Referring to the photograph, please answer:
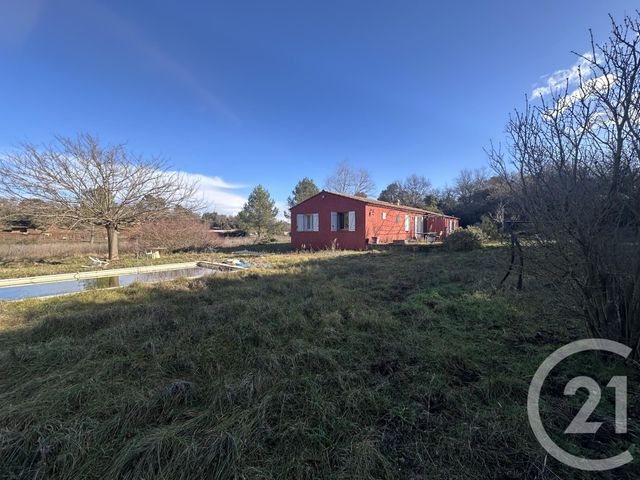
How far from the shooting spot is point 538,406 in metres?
2.08

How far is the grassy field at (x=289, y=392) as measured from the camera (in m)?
1.62

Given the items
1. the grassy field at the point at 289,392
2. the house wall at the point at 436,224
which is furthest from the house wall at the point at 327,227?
the grassy field at the point at 289,392

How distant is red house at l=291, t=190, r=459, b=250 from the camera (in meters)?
16.1

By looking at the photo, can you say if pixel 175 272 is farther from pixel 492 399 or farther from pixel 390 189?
pixel 390 189

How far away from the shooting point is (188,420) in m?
1.95

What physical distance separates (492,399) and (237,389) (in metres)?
1.96

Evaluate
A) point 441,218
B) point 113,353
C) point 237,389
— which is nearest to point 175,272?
point 113,353

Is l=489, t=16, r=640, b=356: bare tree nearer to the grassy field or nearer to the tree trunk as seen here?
the grassy field

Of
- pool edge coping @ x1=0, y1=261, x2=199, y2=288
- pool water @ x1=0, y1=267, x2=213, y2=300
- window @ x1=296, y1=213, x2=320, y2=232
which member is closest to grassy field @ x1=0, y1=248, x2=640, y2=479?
pool water @ x1=0, y1=267, x2=213, y2=300

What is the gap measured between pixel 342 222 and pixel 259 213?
18.1 metres

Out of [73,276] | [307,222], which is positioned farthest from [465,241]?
[73,276]

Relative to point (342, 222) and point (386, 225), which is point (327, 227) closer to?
point (342, 222)

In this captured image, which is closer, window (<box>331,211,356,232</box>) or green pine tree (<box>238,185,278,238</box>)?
window (<box>331,211,356,232</box>)

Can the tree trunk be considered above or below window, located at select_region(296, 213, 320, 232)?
below
